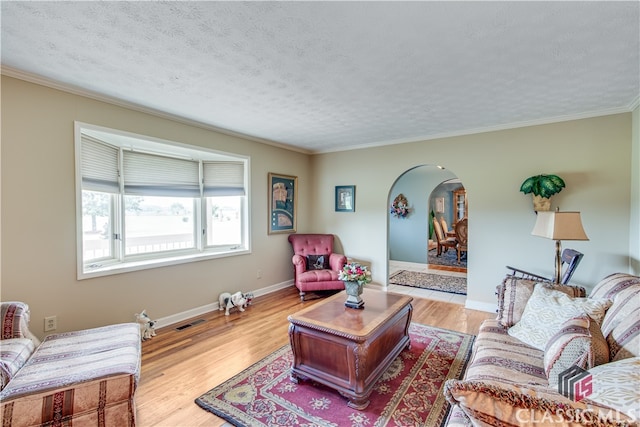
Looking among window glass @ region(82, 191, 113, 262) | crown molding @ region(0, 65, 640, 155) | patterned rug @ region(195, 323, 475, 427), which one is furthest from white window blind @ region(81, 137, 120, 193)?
patterned rug @ region(195, 323, 475, 427)

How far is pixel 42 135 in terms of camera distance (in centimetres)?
253

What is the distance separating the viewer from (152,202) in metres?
3.63

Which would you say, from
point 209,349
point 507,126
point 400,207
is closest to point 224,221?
point 209,349

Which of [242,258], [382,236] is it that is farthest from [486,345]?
[242,258]

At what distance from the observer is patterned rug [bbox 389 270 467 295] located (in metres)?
5.02

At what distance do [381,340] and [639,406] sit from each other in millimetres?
1594

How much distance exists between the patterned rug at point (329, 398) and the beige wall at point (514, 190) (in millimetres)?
1861

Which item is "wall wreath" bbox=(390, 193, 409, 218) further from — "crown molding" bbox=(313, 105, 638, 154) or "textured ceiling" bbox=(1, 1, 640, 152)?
"textured ceiling" bbox=(1, 1, 640, 152)

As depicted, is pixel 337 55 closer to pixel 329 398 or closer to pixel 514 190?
pixel 329 398

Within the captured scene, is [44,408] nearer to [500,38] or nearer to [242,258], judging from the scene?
[242,258]

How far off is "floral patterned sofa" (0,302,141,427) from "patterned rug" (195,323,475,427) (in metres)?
0.56

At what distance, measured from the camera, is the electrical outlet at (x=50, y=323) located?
8.38ft

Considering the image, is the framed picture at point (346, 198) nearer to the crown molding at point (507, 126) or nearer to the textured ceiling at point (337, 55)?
the crown molding at point (507, 126)

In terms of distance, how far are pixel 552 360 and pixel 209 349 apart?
2.71 metres
